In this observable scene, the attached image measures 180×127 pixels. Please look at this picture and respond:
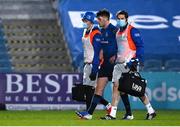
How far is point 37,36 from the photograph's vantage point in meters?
22.5

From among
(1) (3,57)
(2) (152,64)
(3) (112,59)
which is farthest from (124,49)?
(1) (3,57)

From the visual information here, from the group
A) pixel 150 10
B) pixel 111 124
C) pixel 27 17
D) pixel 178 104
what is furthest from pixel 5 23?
pixel 111 124

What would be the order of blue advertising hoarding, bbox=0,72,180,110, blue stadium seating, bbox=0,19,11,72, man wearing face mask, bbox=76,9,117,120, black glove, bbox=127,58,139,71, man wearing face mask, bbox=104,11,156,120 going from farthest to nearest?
blue stadium seating, bbox=0,19,11,72, blue advertising hoarding, bbox=0,72,180,110, man wearing face mask, bbox=76,9,117,120, man wearing face mask, bbox=104,11,156,120, black glove, bbox=127,58,139,71

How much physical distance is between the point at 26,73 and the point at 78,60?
2725 millimetres

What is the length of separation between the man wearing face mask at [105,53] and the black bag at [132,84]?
1.01 ft

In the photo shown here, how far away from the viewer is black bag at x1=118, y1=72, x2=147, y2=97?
13.8 metres

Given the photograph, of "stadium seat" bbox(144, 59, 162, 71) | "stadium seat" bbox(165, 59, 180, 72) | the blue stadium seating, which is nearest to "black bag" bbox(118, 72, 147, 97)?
"stadium seat" bbox(144, 59, 162, 71)

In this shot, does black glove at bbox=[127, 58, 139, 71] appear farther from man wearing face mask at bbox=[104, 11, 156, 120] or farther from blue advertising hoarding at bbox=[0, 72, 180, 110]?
blue advertising hoarding at bbox=[0, 72, 180, 110]

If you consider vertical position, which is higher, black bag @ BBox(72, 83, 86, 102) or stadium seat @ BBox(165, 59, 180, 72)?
black bag @ BBox(72, 83, 86, 102)

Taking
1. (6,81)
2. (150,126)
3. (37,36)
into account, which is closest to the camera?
(150,126)

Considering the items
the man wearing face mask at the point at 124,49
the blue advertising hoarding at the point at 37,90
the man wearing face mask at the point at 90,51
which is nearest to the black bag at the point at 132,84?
the man wearing face mask at the point at 124,49

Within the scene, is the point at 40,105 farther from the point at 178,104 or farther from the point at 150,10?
the point at 150,10

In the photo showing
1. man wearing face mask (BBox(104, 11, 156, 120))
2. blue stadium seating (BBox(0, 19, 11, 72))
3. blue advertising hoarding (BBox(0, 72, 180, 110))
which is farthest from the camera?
blue stadium seating (BBox(0, 19, 11, 72))

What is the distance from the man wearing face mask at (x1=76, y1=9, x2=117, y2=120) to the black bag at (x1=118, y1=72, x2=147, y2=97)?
0.31m
